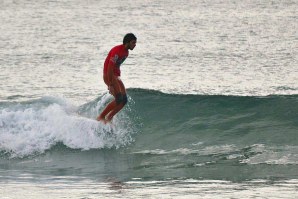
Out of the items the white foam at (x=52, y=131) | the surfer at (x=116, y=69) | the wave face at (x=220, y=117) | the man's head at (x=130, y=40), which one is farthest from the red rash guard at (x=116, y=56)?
the wave face at (x=220, y=117)

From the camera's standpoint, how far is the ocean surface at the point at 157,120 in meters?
12.9

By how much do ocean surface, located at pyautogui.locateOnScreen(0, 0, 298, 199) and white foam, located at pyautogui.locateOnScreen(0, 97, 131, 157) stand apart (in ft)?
0.08

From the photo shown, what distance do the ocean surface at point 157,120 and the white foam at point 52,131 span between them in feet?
0.08

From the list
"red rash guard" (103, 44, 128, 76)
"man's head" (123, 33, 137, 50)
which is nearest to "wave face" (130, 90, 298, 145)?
"red rash guard" (103, 44, 128, 76)

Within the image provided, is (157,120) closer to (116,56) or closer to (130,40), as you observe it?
(116,56)

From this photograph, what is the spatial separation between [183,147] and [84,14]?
32671 millimetres

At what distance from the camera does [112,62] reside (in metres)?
15.4

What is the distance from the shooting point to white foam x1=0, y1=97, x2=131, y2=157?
16.1m

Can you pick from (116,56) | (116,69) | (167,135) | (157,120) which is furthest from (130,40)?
(157,120)

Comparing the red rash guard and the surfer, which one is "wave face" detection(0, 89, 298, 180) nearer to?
the surfer

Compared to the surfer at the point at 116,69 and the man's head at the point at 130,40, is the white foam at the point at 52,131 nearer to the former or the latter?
the surfer at the point at 116,69

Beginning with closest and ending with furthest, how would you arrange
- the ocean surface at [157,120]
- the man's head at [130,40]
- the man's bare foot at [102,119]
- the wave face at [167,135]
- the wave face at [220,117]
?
the ocean surface at [157,120], the wave face at [167,135], the man's head at [130,40], the man's bare foot at [102,119], the wave face at [220,117]

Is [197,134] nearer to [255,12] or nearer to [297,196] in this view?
[297,196]

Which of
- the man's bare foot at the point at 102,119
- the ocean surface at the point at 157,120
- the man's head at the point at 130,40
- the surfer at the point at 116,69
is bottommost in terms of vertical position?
the ocean surface at the point at 157,120
